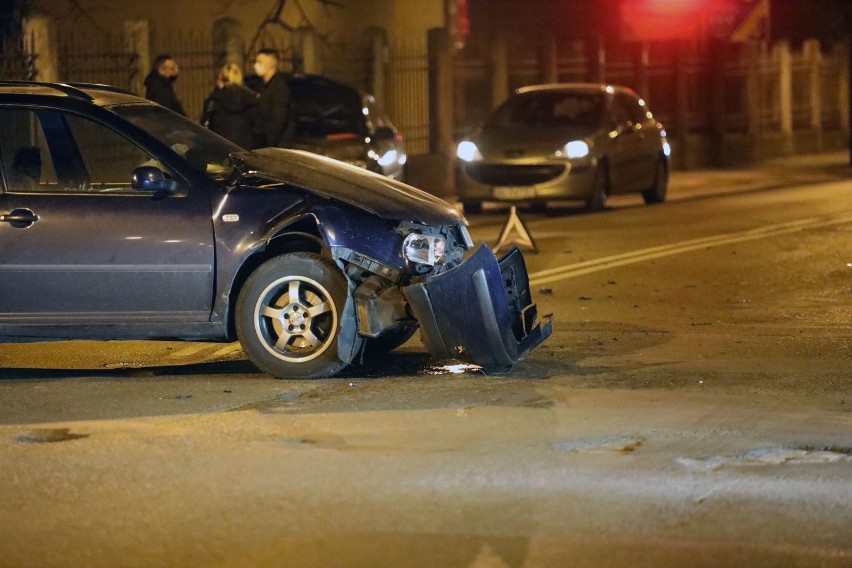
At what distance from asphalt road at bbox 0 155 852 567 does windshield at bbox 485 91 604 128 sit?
9310 mm

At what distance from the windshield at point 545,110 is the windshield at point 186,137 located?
1119 cm

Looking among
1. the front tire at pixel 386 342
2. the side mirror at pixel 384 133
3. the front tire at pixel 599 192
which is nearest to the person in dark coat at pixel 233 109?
the side mirror at pixel 384 133

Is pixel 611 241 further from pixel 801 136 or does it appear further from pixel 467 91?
pixel 801 136

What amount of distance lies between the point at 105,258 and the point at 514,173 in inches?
446

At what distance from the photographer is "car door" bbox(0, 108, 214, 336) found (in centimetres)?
827

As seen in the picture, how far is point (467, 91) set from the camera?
29.2m

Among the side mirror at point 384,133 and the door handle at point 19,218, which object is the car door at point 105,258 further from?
the side mirror at point 384,133

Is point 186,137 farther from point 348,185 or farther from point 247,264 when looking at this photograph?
point 348,185

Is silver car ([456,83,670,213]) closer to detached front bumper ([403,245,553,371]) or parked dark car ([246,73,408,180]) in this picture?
parked dark car ([246,73,408,180])

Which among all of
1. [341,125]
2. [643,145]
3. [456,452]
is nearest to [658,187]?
[643,145]

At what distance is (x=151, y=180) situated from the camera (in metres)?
8.20

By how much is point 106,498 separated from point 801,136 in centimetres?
3060

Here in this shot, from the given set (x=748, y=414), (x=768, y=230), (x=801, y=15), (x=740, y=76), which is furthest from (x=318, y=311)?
(x=801, y=15)

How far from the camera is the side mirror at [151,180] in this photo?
8.20 meters
